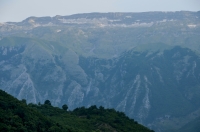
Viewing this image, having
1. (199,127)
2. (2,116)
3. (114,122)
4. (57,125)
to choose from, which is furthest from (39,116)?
(199,127)

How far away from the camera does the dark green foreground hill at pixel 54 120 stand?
64.5 m

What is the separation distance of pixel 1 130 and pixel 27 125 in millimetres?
7337

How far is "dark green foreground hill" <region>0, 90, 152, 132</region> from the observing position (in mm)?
64519

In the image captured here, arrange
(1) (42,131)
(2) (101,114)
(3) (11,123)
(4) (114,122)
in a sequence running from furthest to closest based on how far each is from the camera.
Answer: (2) (101,114), (4) (114,122), (1) (42,131), (3) (11,123)

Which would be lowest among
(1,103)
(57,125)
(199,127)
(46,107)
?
(199,127)

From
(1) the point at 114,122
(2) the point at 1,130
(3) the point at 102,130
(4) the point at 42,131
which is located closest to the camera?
(2) the point at 1,130

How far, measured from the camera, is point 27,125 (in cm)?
6544

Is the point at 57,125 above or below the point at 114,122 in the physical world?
above

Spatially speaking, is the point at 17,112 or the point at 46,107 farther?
the point at 46,107

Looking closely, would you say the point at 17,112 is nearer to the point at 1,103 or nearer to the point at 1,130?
the point at 1,103

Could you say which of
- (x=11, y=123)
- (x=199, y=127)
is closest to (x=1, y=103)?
(x=11, y=123)

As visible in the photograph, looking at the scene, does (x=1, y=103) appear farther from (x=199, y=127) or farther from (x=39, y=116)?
(x=199, y=127)

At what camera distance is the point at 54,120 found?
263 ft

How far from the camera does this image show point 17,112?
68.2 meters
